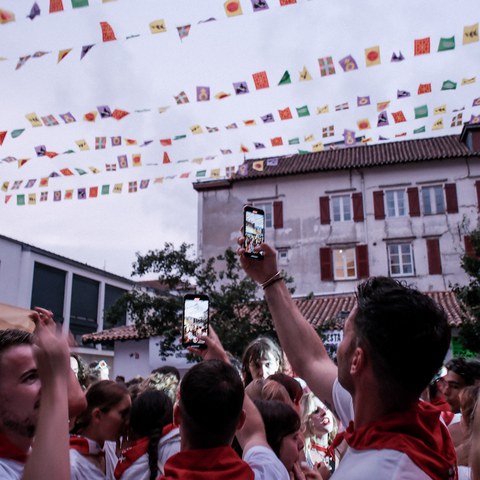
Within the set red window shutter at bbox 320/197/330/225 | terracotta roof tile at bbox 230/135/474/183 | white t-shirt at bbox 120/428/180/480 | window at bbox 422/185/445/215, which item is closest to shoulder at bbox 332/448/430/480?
white t-shirt at bbox 120/428/180/480

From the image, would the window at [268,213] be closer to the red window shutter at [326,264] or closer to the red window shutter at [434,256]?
the red window shutter at [326,264]

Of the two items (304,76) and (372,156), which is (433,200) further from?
(304,76)

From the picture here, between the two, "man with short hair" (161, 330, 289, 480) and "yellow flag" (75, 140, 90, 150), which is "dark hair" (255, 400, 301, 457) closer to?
"man with short hair" (161, 330, 289, 480)

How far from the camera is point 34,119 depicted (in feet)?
35.3

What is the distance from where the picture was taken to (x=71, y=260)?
32.2 m

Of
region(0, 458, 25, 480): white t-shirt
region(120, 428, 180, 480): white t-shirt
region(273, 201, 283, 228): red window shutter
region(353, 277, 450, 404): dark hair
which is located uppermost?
region(273, 201, 283, 228): red window shutter

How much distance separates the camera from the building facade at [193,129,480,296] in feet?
82.2

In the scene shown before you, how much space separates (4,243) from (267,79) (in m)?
22.3

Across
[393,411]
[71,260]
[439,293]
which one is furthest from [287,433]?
[71,260]

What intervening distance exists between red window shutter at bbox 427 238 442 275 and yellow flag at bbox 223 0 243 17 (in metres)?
19.8

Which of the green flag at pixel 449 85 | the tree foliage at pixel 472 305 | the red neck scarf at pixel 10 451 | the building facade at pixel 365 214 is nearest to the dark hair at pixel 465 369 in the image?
the red neck scarf at pixel 10 451

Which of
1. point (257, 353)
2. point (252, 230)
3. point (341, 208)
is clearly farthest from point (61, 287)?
point (252, 230)

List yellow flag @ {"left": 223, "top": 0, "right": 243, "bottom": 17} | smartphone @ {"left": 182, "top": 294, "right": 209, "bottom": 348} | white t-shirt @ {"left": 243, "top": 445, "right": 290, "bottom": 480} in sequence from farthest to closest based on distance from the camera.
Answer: yellow flag @ {"left": 223, "top": 0, "right": 243, "bottom": 17}, smartphone @ {"left": 182, "top": 294, "right": 209, "bottom": 348}, white t-shirt @ {"left": 243, "top": 445, "right": 290, "bottom": 480}

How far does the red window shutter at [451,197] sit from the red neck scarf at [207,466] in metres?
25.4
